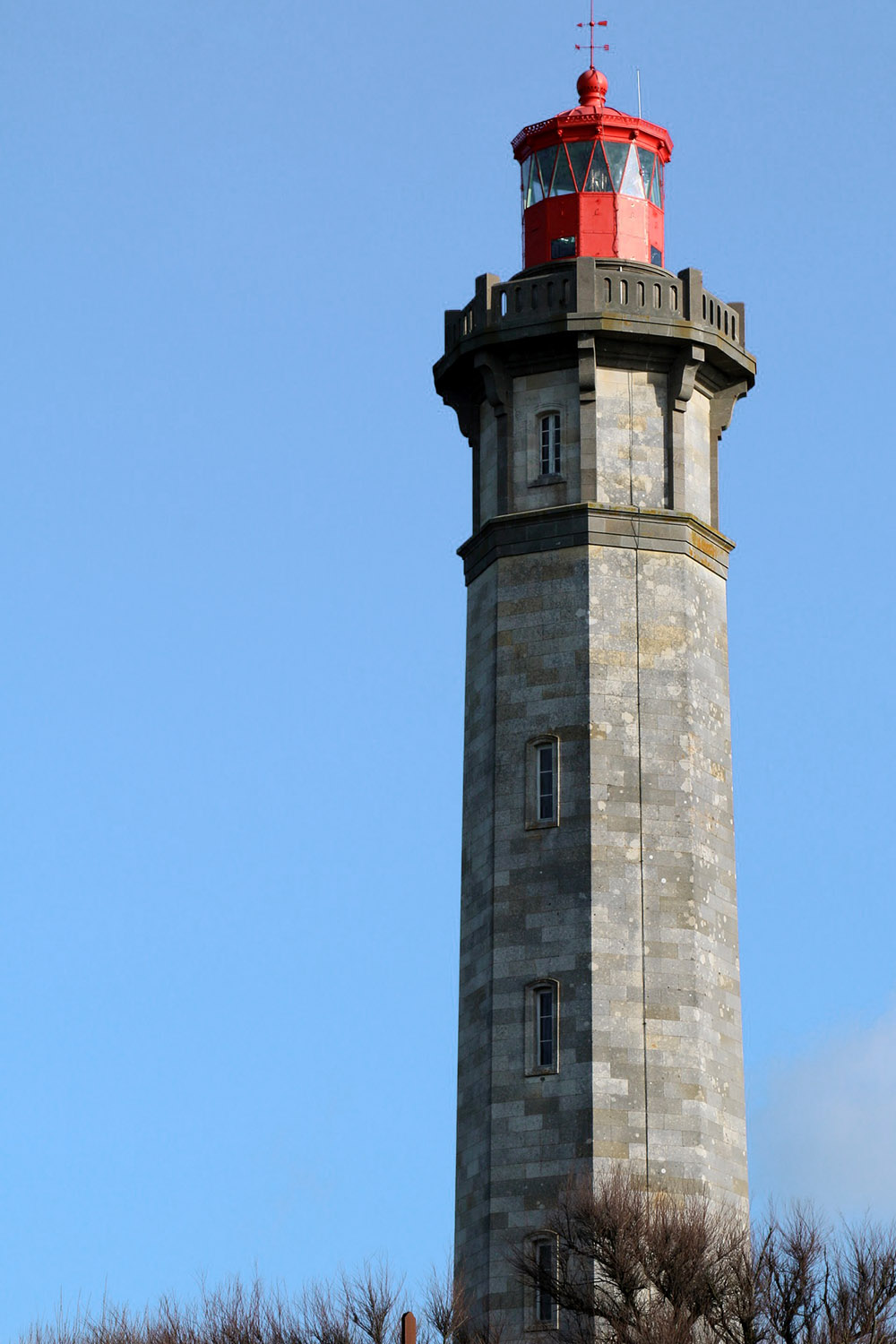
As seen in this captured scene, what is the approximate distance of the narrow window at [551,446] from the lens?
64312mm

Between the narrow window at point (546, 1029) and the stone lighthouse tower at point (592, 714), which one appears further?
the narrow window at point (546, 1029)

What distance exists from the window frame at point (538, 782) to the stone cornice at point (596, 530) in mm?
3753

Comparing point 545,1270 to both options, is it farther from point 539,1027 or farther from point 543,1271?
point 539,1027

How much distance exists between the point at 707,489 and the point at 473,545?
467cm

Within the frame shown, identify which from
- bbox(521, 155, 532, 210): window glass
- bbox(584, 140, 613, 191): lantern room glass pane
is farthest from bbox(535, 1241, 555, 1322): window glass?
bbox(521, 155, 532, 210): window glass

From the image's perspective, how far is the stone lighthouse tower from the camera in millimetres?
59906

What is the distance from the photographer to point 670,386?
2547 inches

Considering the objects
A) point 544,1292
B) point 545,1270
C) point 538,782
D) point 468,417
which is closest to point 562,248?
point 468,417

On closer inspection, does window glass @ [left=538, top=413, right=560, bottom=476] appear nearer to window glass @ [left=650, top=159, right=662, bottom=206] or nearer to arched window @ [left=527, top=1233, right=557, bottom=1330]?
window glass @ [left=650, top=159, right=662, bottom=206]

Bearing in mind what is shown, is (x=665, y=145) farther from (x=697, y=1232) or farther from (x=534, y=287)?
(x=697, y=1232)

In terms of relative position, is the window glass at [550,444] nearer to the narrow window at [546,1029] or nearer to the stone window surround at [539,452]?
the stone window surround at [539,452]

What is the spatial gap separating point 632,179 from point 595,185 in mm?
738

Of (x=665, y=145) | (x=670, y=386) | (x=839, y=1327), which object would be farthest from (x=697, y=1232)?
(x=665, y=145)

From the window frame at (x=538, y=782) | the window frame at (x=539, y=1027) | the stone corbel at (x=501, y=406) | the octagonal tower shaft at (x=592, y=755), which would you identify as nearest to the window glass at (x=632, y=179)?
the octagonal tower shaft at (x=592, y=755)
